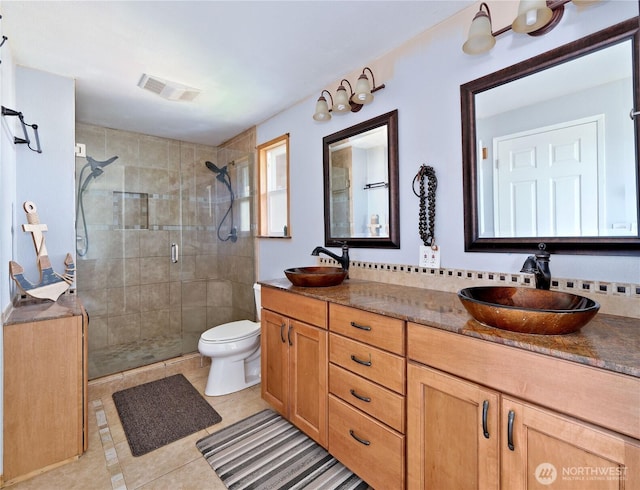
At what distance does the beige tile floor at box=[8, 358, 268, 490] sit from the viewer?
5.11 feet

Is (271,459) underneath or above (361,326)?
underneath

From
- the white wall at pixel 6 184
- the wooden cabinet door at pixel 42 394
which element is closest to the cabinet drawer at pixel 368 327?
the wooden cabinet door at pixel 42 394

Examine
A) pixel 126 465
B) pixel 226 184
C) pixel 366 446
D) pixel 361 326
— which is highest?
pixel 226 184

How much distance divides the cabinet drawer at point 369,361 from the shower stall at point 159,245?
5.54 feet

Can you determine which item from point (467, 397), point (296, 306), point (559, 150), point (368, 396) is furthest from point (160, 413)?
point (559, 150)

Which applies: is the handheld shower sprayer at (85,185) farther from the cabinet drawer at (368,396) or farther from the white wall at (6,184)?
the cabinet drawer at (368,396)

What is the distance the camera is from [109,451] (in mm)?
1797

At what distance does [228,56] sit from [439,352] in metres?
2.00

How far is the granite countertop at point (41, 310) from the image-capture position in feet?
5.35

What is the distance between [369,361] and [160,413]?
1.65 m

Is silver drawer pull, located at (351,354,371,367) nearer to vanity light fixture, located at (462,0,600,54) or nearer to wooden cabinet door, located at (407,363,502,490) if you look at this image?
wooden cabinet door, located at (407,363,502,490)

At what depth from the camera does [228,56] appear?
1960mm

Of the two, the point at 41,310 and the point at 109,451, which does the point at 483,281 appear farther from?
the point at 41,310

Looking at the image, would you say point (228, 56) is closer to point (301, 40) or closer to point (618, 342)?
point (301, 40)
